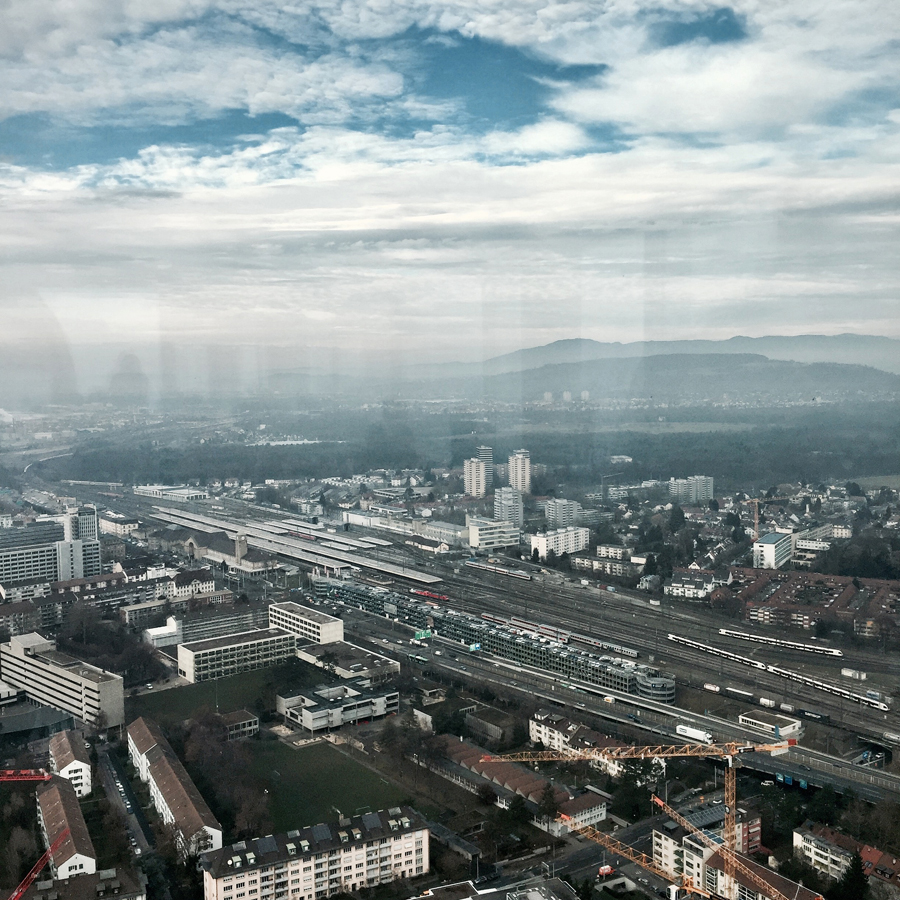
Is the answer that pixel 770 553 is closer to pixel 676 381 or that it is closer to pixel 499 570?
pixel 499 570

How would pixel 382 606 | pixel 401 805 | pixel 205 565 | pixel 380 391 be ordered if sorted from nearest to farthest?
1. pixel 401 805
2. pixel 382 606
3. pixel 205 565
4. pixel 380 391

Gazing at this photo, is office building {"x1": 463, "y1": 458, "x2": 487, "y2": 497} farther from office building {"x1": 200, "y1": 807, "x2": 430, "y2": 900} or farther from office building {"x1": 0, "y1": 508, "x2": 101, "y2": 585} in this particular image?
office building {"x1": 200, "y1": 807, "x2": 430, "y2": 900}

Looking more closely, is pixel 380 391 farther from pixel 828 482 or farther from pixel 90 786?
pixel 90 786

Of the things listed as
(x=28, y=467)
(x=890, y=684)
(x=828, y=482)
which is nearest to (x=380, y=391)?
(x=28, y=467)

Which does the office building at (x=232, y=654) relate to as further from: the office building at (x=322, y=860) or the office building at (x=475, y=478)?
the office building at (x=475, y=478)

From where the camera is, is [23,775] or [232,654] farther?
[232,654]

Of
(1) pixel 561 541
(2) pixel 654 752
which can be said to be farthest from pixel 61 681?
(1) pixel 561 541
